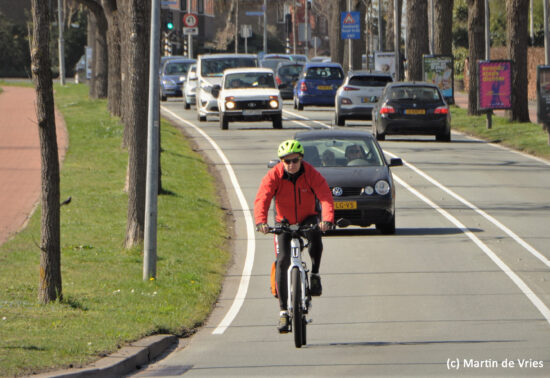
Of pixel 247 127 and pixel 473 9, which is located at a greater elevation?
pixel 473 9

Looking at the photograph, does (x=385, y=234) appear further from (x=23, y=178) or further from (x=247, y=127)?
(x=247, y=127)

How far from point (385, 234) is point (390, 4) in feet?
177

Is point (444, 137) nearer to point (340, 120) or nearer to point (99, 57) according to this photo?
point (340, 120)

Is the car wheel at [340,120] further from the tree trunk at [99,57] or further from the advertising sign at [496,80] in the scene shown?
the tree trunk at [99,57]

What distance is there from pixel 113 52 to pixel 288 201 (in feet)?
81.1

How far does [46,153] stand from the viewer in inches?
511

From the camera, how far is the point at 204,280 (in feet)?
48.8

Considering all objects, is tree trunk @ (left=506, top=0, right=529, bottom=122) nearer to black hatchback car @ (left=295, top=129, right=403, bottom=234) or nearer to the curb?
black hatchback car @ (left=295, top=129, right=403, bottom=234)

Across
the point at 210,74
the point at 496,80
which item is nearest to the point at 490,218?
the point at 496,80

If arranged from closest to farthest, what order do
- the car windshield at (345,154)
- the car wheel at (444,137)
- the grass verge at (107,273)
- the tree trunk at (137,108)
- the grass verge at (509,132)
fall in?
the grass verge at (107,273), the tree trunk at (137,108), the car windshield at (345,154), the grass verge at (509,132), the car wheel at (444,137)

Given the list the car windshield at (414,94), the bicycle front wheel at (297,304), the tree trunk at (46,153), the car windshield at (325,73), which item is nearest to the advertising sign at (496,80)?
the car windshield at (414,94)

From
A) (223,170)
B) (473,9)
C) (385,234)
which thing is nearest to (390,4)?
(473,9)

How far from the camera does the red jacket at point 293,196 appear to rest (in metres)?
10.4

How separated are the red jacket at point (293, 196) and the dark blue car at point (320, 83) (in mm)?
33019
